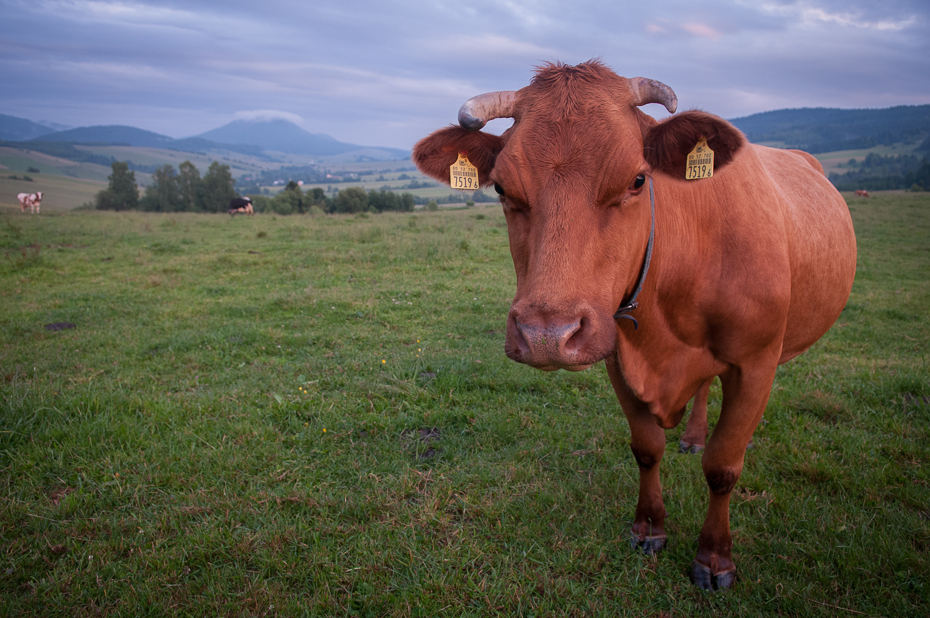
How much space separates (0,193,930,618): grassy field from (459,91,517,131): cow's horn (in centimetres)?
243

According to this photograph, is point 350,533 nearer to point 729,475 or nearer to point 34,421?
point 729,475

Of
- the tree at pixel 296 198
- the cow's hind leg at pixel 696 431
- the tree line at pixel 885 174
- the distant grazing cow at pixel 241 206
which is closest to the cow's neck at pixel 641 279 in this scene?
the cow's hind leg at pixel 696 431

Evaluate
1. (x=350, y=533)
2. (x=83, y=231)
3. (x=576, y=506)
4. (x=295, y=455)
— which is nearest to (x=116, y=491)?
(x=295, y=455)

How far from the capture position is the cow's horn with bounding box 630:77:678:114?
7.54 feet

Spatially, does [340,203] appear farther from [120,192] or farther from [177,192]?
[120,192]

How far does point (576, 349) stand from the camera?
188 cm

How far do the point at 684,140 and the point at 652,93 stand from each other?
274 mm

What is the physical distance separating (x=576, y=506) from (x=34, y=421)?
446 cm

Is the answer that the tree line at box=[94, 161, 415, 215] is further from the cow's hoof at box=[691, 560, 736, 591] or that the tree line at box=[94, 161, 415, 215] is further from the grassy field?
the cow's hoof at box=[691, 560, 736, 591]

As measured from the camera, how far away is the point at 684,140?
2.33 meters

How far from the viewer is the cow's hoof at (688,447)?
4227mm

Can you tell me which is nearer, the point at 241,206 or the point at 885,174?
the point at 241,206

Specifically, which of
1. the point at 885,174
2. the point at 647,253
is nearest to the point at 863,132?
the point at 885,174

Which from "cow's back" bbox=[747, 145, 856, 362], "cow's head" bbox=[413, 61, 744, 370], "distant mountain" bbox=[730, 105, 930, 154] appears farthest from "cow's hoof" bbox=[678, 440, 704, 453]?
"distant mountain" bbox=[730, 105, 930, 154]
